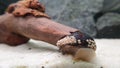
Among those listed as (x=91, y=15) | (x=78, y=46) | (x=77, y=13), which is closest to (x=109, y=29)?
(x=91, y=15)

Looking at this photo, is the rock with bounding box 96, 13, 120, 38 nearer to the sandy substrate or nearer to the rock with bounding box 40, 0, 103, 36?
the rock with bounding box 40, 0, 103, 36

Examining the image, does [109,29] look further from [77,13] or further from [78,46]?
[78,46]

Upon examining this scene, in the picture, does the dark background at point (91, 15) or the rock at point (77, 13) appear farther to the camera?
the rock at point (77, 13)

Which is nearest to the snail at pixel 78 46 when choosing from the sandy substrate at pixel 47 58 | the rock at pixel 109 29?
the sandy substrate at pixel 47 58

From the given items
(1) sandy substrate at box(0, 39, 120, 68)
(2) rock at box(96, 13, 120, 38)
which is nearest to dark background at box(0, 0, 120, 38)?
(2) rock at box(96, 13, 120, 38)

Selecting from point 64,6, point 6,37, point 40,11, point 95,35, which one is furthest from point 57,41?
point 64,6

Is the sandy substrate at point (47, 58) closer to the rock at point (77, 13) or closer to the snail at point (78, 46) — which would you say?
the snail at point (78, 46)

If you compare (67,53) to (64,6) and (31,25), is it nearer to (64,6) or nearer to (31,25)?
(31,25)
